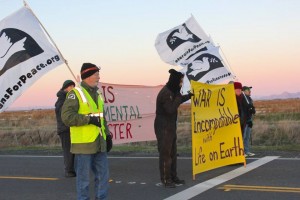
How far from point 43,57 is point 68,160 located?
7.69 ft

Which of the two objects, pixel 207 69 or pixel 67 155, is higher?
pixel 207 69

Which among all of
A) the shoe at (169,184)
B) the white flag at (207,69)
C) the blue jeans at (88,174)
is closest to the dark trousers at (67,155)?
the shoe at (169,184)

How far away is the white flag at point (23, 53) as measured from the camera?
33.0 feet

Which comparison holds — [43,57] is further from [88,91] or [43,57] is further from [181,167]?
[88,91]

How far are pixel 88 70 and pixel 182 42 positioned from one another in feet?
33.0

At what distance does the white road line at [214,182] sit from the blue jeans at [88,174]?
1.63m

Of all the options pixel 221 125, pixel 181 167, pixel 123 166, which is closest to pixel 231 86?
pixel 221 125

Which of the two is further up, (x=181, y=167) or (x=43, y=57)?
(x=43, y=57)

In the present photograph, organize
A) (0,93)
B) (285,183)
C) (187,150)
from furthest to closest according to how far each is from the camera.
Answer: (187,150), (0,93), (285,183)

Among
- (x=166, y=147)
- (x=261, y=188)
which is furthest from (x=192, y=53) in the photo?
(x=261, y=188)

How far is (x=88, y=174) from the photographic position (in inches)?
244

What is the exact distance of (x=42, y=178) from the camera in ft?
33.0

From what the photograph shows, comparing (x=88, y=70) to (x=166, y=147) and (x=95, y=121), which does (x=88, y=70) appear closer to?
(x=95, y=121)

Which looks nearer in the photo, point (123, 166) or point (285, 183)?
point (285, 183)
